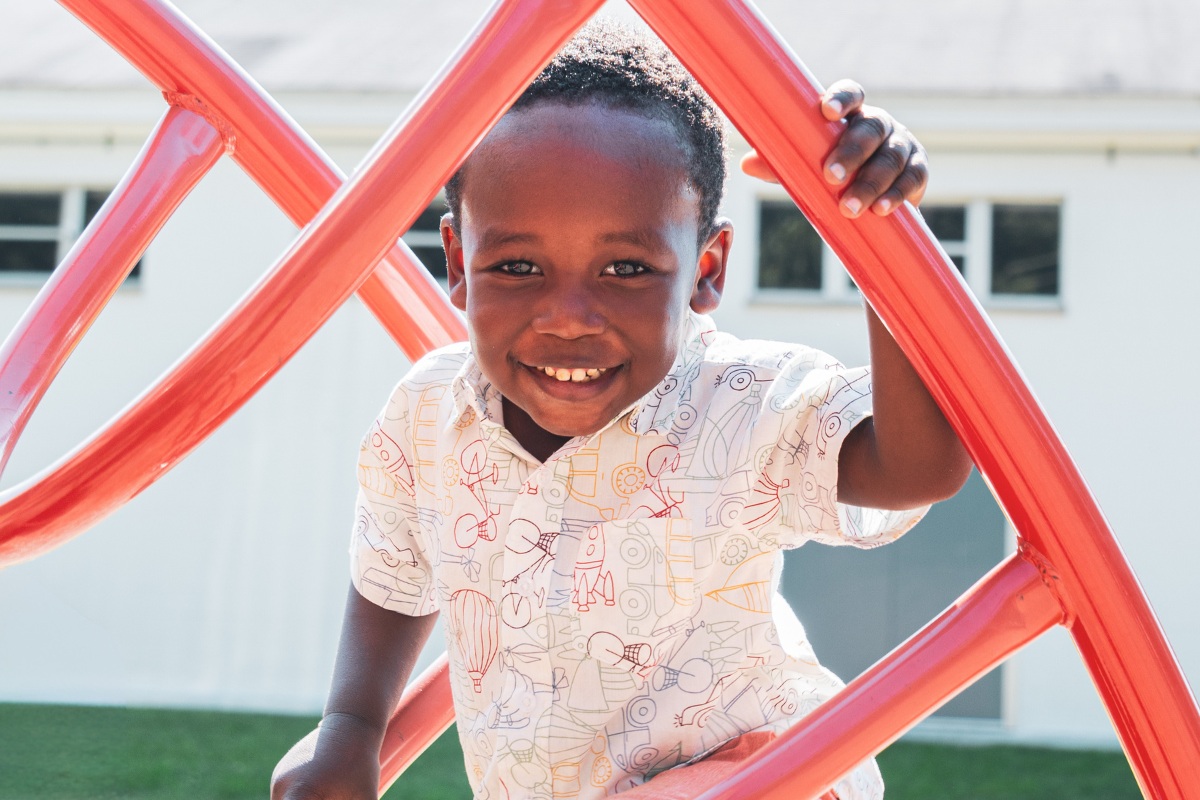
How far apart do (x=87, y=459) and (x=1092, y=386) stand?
781cm

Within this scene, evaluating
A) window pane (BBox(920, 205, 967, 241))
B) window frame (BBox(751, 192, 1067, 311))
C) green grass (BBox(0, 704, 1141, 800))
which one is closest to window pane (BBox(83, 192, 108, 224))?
green grass (BBox(0, 704, 1141, 800))

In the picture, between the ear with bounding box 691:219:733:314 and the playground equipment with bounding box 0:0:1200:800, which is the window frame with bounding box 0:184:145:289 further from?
the playground equipment with bounding box 0:0:1200:800

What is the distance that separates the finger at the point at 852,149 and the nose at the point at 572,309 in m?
0.28

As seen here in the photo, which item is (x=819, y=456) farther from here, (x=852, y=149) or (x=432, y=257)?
(x=432, y=257)

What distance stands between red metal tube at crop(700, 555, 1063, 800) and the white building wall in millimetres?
6947

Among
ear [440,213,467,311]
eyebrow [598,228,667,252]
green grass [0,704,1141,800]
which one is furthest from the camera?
green grass [0,704,1141,800]

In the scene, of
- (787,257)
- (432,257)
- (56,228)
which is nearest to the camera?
(787,257)

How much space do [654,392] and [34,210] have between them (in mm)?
8400

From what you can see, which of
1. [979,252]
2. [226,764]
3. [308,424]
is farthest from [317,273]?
[308,424]

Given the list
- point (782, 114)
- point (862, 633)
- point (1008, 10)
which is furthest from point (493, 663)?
point (1008, 10)

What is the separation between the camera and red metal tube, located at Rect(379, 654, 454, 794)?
1.35 metres

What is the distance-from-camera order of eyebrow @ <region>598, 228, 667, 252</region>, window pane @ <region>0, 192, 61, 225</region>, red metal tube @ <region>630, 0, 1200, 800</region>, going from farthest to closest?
window pane @ <region>0, 192, 61, 225</region>
eyebrow @ <region>598, 228, 667, 252</region>
red metal tube @ <region>630, 0, 1200, 800</region>

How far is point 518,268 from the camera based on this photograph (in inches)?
45.1

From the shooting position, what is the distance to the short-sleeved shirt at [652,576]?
1161 millimetres
